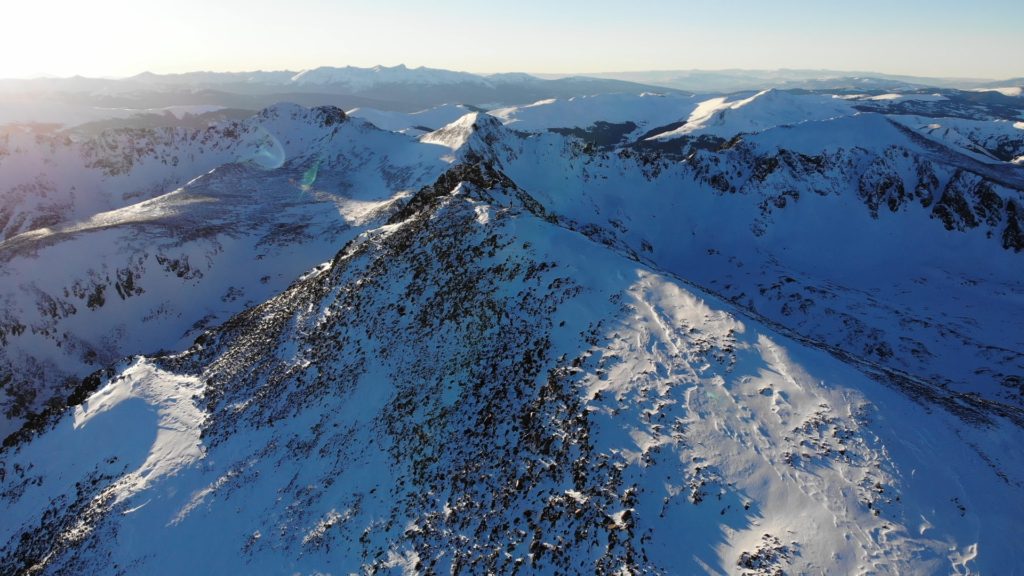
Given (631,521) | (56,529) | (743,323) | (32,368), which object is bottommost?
(32,368)

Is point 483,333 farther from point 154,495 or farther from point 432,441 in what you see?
point 154,495

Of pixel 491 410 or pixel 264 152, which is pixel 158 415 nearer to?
pixel 491 410

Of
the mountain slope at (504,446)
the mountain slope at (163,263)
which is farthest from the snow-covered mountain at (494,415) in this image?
the mountain slope at (163,263)

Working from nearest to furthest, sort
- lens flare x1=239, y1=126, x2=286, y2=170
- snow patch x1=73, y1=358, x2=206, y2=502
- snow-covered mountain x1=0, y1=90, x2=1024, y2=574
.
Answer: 1. snow-covered mountain x1=0, y1=90, x2=1024, y2=574
2. snow patch x1=73, y1=358, x2=206, y2=502
3. lens flare x1=239, y1=126, x2=286, y2=170

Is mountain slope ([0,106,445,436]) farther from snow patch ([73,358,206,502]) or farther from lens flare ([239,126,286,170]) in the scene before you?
snow patch ([73,358,206,502])

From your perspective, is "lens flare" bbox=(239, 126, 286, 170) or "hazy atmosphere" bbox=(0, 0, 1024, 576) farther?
"lens flare" bbox=(239, 126, 286, 170)

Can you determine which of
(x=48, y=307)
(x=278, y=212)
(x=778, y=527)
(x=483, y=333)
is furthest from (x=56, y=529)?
(x=278, y=212)

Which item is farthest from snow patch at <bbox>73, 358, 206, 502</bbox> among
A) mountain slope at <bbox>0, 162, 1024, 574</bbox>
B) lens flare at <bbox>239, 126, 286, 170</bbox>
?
lens flare at <bbox>239, 126, 286, 170</bbox>

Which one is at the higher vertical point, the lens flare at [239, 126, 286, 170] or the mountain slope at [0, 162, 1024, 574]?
the lens flare at [239, 126, 286, 170]

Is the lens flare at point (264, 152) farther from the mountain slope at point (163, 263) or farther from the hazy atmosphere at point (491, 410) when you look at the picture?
the hazy atmosphere at point (491, 410)
